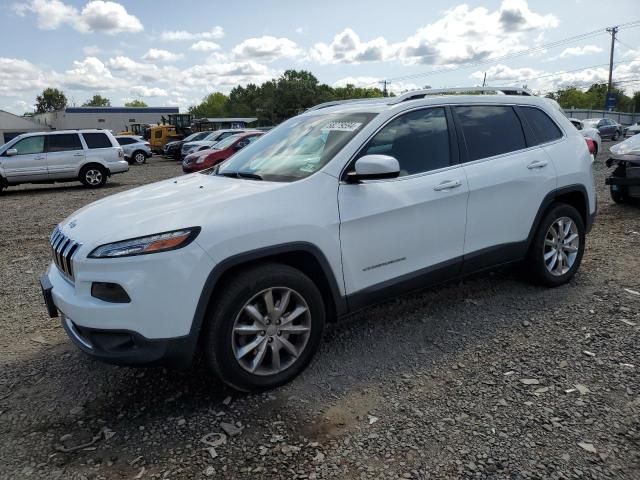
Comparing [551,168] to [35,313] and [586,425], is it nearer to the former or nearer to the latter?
[586,425]

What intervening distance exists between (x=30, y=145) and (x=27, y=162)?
50 centimetres

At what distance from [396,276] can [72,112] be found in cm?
7525

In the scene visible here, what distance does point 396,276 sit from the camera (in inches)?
139

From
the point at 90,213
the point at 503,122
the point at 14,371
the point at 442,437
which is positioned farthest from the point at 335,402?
the point at 503,122

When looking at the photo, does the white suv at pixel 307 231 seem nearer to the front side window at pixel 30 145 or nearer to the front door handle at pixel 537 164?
the front door handle at pixel 537 164

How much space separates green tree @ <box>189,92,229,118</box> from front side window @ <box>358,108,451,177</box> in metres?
128

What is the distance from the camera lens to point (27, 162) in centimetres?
1457

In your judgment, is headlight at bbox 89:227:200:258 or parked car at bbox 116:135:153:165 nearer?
headlight at bbox 89:227:200:258

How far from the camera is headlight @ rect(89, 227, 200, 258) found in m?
2.68

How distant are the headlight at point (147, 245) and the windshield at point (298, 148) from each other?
2.83 ft

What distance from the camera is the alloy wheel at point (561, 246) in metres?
4.55

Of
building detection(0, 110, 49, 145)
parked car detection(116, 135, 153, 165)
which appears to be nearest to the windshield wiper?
parked car detection(116, 135, 153, 165)

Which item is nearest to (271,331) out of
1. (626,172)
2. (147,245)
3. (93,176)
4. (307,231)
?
(307,231)

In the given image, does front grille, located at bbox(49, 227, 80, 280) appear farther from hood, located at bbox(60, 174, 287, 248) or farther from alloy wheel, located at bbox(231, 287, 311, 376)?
alloy wheel, located at bbox(231, 287, 311, 376)
